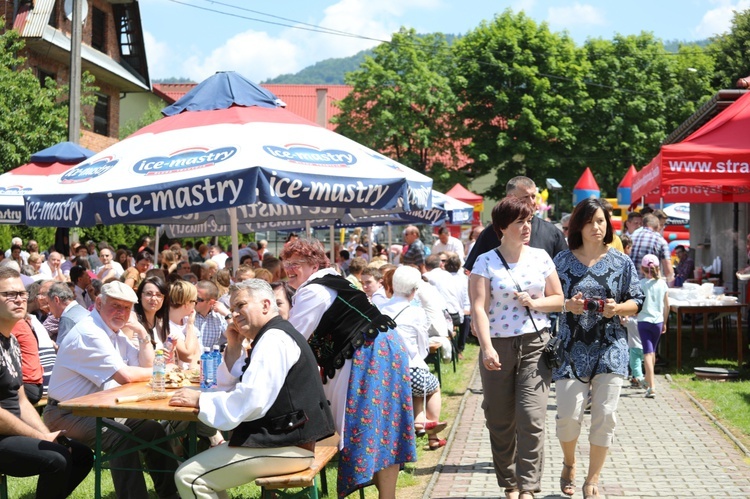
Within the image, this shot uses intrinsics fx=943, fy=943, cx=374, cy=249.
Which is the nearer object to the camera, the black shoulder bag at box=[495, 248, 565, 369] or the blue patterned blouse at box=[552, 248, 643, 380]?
the black shoulder bag at box=[495, 248, 565, 369]

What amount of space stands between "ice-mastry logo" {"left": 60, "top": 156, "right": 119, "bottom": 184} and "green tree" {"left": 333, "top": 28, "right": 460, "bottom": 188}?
37.1m

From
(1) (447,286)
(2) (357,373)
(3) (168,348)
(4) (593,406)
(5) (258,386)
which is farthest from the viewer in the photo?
(1) (447,286)

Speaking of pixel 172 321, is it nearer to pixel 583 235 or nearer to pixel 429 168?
pixel 583 235

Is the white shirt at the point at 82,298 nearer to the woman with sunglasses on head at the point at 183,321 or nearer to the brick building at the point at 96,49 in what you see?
the woman with sunglasses on head at the point at 183,321

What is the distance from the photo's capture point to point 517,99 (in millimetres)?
48938

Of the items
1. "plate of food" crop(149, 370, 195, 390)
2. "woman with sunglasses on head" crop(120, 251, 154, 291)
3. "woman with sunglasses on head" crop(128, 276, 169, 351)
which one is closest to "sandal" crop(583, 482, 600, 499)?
"plate of food" crop(149, 370, 195, 390)

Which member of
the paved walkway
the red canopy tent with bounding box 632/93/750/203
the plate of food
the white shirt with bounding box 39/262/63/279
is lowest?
the paved walkway

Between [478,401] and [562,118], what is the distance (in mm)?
39756

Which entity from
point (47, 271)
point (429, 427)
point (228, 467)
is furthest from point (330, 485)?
point (47, 271)

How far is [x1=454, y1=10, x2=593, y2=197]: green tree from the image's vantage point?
160 feet

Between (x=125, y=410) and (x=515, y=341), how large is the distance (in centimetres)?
248

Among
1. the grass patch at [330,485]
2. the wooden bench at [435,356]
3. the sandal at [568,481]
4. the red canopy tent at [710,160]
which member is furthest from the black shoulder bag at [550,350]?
the red canopy tent at [710,160]

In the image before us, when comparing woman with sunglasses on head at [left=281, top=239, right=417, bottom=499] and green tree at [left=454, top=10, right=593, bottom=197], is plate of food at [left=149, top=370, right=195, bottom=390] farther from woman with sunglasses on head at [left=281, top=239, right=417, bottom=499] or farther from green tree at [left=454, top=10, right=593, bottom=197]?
green tree at [left=454, top=10, right=593, bottom=197]

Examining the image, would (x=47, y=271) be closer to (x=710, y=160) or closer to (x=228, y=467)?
(x=710, y=160)
